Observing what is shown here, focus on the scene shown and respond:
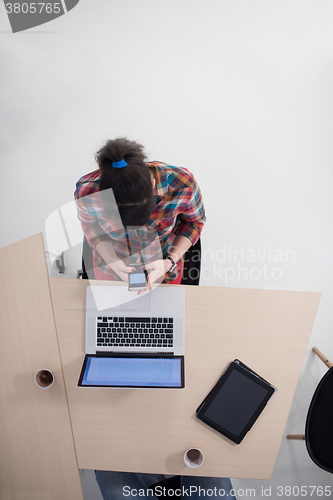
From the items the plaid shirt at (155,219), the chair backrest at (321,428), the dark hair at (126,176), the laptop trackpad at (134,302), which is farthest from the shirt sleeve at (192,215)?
the chair backrest at (321,428)

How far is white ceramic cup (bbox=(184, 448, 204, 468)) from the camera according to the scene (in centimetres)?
97

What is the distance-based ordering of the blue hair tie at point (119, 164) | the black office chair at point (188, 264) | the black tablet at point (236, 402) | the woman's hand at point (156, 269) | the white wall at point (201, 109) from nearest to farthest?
the blue hair tie at point (119, 164), the black tablet at point (236, 402), the woman's hand at point (156, 269), the black office chair at point (188, 264), the white wall at point (201, 109)

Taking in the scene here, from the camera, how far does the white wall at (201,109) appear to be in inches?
75.4

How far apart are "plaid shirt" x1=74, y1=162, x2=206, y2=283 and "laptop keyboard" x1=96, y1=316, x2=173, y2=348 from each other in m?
0.23

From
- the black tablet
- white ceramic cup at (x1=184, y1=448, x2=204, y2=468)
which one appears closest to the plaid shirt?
the black tablet

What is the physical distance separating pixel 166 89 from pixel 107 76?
14.9 inches

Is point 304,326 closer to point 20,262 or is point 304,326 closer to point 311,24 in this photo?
point 20,262

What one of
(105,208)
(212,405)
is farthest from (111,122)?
(212,405)

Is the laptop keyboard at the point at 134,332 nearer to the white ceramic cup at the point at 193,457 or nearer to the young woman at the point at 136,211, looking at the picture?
the young woman at the point at 136,211

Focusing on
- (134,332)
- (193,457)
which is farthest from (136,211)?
(193,457)

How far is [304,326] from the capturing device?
3.54 feet

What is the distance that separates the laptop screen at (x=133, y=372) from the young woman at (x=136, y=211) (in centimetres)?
28

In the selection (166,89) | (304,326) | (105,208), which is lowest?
(304,326)

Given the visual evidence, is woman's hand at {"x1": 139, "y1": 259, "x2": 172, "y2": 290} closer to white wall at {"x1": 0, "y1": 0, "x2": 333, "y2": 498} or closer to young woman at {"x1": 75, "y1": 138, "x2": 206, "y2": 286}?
young woman at {"x1": 75, "y1": 138, "x2": 206, "y2": 286}
